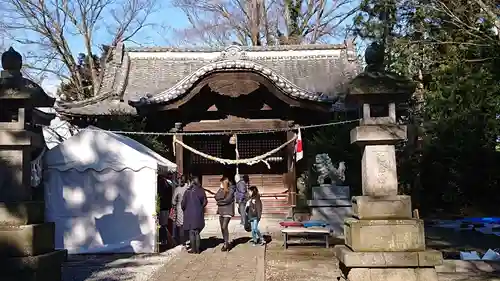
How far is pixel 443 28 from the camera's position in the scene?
18.5 m

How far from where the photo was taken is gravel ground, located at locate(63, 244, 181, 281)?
30.0ft

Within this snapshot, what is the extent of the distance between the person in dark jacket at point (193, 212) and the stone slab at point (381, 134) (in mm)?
4809

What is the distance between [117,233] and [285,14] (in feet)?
70.2

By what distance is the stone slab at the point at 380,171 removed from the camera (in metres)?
7.81

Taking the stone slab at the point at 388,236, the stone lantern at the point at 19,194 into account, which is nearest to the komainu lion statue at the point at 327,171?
the stone slab at the point at 388,236

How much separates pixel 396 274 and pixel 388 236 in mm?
518

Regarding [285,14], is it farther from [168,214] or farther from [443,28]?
[168,214]

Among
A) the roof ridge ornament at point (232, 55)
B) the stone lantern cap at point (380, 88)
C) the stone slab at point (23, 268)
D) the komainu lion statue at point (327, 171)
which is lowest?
the stone slab at point (23, 268)

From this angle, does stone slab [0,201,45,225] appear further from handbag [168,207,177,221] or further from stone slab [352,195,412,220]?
handbag [168,207,177,221]

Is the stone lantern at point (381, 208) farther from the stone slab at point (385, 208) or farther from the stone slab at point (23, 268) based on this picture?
the stone slab at point (23, 268)

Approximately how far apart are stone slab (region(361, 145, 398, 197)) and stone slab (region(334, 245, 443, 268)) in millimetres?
892

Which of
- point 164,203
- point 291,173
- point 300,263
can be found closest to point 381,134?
point 300,263

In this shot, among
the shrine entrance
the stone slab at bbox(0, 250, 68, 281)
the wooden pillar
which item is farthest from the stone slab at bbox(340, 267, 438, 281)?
the shrine entrance

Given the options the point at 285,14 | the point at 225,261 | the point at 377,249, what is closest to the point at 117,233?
the point at 225,261
